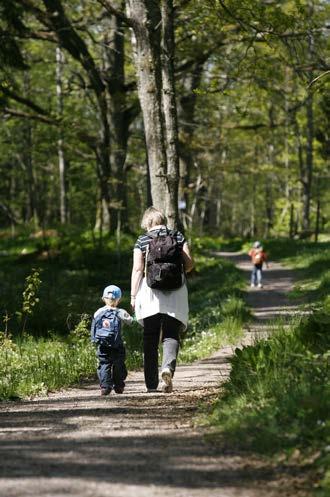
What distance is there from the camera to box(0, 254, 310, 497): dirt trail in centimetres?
445

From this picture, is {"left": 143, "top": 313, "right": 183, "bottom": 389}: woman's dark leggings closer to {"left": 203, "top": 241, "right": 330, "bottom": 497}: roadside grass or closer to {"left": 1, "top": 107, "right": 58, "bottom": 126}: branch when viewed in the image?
{"left": 203, "top": 241, "right": 330, "bottom": 497}: roadside grass

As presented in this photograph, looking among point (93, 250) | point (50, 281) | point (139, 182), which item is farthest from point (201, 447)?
point (139, 182)

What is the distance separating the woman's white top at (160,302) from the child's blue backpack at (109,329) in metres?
0.25

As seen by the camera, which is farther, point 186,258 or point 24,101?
point 24,101

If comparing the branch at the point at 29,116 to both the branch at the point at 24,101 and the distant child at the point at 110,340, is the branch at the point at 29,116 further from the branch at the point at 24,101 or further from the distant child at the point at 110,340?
the distant child at the point at 110,340

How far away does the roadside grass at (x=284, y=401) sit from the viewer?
500 centimetres

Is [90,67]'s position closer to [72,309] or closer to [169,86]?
[72,309]

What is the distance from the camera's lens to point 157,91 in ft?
45.9

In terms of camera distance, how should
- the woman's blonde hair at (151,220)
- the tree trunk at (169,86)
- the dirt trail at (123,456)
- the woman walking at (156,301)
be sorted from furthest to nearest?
the tree trunk at (169,86) < the woman's blonde hair at (151,220) < the woman walking at (156,301) < the dirt trail at (123,456)

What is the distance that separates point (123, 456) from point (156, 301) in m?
3.56

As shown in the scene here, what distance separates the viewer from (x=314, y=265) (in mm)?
25125

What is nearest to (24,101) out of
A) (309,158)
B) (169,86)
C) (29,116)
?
(29,116)

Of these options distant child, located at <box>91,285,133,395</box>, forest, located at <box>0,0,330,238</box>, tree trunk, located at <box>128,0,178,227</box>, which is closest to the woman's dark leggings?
distant child, located at <box>91,285,133,395</box>

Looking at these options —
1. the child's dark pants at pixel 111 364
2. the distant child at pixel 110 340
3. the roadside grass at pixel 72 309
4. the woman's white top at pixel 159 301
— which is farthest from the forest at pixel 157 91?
the child's dark pants at pixel 111 364
